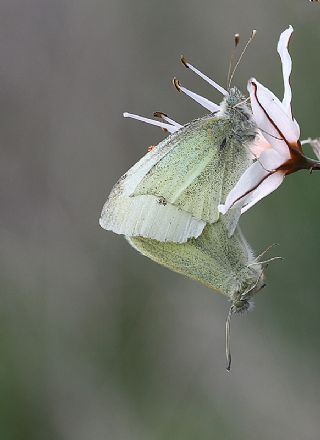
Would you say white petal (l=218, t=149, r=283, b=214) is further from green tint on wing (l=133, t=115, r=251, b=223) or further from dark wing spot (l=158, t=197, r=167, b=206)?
dark wing spot (l=158, t=197, r=167, b=206)

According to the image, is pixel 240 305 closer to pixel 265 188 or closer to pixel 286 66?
pixel 265 188

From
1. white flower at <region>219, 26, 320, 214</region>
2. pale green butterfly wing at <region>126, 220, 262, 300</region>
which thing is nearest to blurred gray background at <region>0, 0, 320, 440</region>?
pale green butterfly wing at <region>126, 220, 262, 300</region>

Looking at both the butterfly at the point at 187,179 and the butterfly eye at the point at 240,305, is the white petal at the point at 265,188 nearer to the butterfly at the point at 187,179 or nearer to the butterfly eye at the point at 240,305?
the butterfly at the point at 187,179

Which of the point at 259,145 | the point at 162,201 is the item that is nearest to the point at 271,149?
the point at 259,145

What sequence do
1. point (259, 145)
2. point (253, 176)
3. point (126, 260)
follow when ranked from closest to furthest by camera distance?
point (253, 176) → point (259, 145) → point (126, 260)

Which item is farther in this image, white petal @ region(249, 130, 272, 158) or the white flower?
white petal @ region(249, 130, 272, 158)

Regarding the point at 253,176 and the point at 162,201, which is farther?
the point at 162,201
